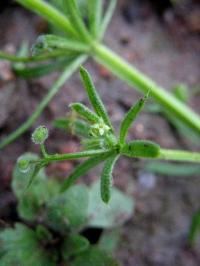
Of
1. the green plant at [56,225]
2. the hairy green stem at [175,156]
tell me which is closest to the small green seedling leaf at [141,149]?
the hairy green stem at [175,156]

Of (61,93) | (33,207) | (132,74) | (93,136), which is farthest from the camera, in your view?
(61,93)

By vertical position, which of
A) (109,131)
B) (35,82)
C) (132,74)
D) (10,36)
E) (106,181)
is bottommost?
(106,181)

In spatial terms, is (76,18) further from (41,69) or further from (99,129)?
(99,129)

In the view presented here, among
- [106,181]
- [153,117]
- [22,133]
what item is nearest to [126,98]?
[153,117]

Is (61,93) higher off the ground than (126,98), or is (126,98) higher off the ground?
(61,93)

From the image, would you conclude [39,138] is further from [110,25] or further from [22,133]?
[110,25]

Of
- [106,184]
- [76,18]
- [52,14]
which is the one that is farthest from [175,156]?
[52,14]
